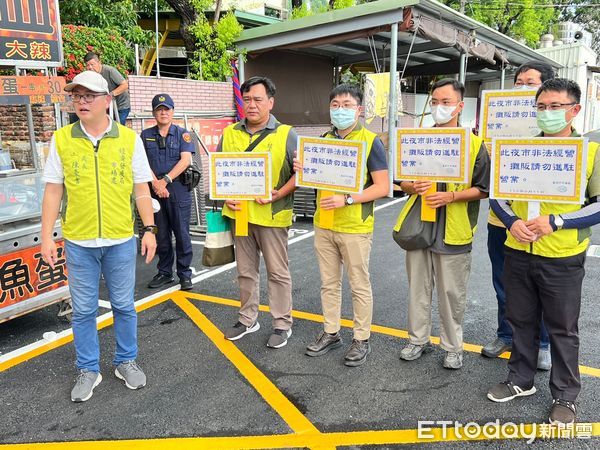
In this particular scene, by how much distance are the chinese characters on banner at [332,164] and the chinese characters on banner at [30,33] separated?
239cm

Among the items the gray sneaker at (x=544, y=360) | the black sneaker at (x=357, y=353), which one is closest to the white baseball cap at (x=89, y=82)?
the black sneaker at (x=357, y=353)

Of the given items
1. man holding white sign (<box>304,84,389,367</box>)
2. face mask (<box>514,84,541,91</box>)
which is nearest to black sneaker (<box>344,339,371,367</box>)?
man holding white sign (<box>304,84,389,367</box>)

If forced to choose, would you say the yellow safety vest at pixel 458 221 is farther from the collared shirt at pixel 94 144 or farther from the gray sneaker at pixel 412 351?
the collared shirt at pixel 94 144

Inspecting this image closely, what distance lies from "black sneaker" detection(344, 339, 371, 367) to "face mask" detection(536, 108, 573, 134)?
186 cm

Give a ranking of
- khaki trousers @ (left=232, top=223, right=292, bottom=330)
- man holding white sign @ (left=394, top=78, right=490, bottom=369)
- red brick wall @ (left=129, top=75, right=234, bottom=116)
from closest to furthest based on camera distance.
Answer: man holding white sign @ (left=394, top=78, right=490, bottom=369) → khaki trousers @ (left=232, top=223, right=292, bottom=330) → red brick wall @ (left=129, top=75, right=234, bottom=116)

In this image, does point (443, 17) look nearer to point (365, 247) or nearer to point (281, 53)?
point (281, 53)

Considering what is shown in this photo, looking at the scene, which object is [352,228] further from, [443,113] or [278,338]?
[278,338]

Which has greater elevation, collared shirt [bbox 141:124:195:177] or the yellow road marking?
collared shirt [bbox 141:124:195:177]

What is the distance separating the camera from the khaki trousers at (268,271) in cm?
381

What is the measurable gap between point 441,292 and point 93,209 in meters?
2.28

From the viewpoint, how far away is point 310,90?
14.1 m

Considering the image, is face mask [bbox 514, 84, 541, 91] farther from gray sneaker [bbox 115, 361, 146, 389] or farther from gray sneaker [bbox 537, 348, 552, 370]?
gray sneaker [bbox 115, 361, 146, 389]

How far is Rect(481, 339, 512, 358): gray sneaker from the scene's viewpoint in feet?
11.9

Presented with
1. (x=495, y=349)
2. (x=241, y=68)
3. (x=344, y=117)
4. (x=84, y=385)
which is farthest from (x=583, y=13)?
(x=84, y=385)
